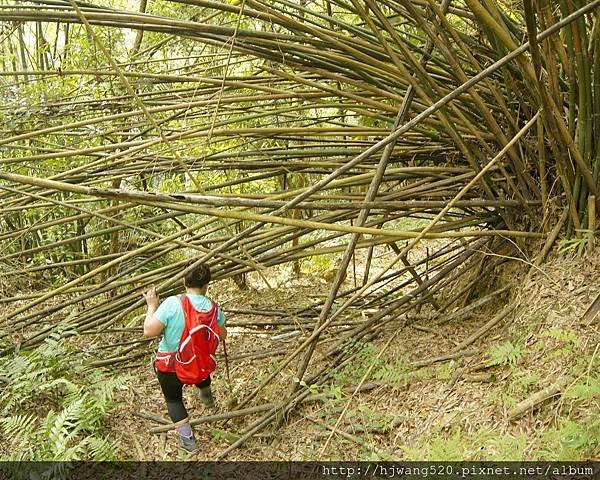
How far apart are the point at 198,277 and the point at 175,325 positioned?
0.26 metres

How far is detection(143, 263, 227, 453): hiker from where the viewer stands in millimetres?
2750

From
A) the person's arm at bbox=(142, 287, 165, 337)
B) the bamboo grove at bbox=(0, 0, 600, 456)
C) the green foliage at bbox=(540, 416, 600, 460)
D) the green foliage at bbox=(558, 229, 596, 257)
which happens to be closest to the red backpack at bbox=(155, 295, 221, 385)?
the person's arm at bbox=(142, 287, 165, 337)

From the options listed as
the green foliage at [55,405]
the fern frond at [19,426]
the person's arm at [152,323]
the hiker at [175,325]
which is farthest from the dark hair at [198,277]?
the fern frond at [19,426]

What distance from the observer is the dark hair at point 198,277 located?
2.77 m

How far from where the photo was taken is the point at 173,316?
276cm

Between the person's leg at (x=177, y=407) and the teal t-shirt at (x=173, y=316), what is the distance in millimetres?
154

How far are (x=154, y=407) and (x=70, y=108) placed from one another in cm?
208

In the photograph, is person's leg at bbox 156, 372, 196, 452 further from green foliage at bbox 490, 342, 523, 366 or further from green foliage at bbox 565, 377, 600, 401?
green foliage at bbox 565, 377, 600, 401

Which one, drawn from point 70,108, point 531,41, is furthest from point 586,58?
point 70,108

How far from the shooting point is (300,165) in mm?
3256

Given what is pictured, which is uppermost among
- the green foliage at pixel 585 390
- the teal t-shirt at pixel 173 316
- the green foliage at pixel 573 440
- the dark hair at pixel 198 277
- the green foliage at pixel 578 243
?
the dark hair at pixel 198 277

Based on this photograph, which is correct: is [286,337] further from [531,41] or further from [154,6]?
[154,6]

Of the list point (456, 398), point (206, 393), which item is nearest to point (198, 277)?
point (206, 393)

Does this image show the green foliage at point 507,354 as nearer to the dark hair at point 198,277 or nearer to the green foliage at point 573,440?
the green foliage at point 573,440
